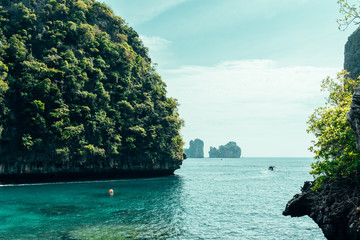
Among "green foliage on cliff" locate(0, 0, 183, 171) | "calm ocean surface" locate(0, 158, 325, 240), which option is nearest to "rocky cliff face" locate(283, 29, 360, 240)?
"calm ocean surface" locate(0, 158, 325, 240)

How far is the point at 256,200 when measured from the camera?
3641 centimetres

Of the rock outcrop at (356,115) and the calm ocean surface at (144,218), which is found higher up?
the rock outcrop at (356,115)

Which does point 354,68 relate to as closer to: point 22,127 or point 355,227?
point 355,227

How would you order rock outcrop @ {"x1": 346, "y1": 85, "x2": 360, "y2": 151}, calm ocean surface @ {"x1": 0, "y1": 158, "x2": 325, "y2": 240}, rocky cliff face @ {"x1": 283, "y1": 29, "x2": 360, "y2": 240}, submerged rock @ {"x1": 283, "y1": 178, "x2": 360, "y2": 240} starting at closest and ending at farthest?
rock outcrop @ {"x1": 346, "y1": 85, "x2": 360, "y2": 151}
rocky cliff face @ {"x1": 283, "y1": 29, "x2": 360, "y2": 240}
submerged rock @ {"x1": 283, "y1": 178, "x2": 360, "y2": 240}
calm ocean surface @ {"x1": 0, "y1": 158, "x2": 325, "y2": 240}

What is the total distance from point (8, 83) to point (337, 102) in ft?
174

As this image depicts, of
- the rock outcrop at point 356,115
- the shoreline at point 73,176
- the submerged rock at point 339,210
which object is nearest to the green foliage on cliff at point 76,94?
the shoreline at point 73,176

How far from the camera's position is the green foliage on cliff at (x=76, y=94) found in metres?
48.2

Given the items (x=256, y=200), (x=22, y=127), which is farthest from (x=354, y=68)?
(x=22, y=127)

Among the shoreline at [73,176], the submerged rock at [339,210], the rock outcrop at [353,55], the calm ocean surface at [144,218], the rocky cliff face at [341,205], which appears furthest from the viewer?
the shoreline at [73,176]

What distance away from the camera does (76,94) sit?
53625mm

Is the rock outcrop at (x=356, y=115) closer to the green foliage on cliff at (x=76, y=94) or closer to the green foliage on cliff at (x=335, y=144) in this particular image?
the green foliage on cliff at (x=335, y=144)

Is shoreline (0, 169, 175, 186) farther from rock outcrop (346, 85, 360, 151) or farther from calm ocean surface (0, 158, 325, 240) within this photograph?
rock outcrop (346, 85, 360, 151)

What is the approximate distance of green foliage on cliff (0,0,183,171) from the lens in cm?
4819

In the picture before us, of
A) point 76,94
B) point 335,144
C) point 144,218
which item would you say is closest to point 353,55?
point 335,144
